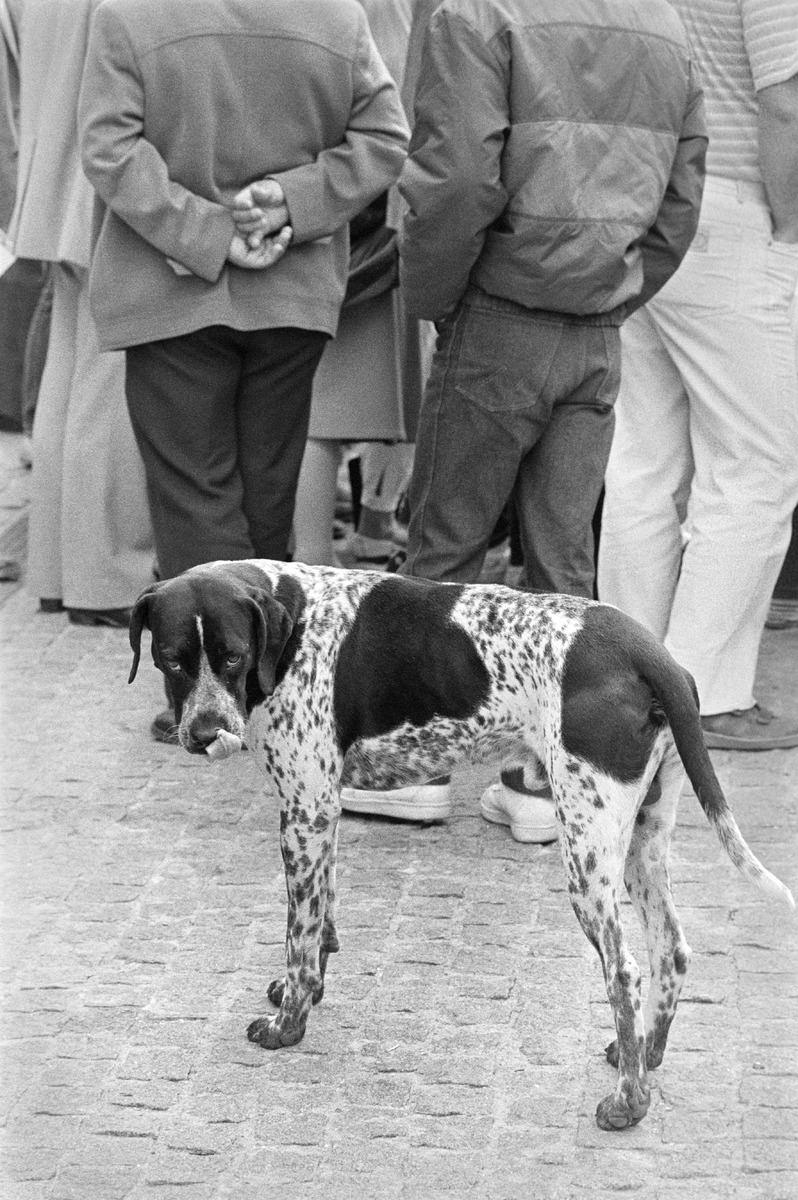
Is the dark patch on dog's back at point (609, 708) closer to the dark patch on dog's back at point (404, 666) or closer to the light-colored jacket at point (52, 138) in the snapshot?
the dark patch on dog's back at point (404, 666)

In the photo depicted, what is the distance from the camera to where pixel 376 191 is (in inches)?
220

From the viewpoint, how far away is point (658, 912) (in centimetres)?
396

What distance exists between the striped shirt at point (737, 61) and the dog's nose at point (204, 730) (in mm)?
2793

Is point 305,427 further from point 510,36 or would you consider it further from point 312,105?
point 510,36

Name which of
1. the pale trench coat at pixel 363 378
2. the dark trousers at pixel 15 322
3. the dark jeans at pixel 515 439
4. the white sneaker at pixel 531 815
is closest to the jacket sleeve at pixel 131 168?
the dark jeans at pixel 515 439

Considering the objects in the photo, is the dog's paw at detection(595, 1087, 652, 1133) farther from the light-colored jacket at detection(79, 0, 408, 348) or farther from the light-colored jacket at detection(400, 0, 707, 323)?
the light-colored jacket at detection(79, 0, 408, 348)

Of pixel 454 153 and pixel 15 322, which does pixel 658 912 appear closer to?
pixel 454 153

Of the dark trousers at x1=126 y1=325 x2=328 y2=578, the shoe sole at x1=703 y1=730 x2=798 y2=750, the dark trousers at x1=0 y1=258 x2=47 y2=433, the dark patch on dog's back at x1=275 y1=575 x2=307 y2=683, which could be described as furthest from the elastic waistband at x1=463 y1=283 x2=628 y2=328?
the dark trousers at x1=0 y1=258 x2=47 y2=433

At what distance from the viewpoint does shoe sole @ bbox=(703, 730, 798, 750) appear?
592 cm

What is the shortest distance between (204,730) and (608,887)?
0.92 meters

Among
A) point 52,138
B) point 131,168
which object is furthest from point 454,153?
point 52,138

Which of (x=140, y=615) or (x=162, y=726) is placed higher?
(x=140, y=615)

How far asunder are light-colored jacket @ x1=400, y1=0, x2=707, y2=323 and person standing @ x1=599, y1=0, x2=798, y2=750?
59 cm

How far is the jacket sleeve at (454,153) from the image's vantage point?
15.1 feet
